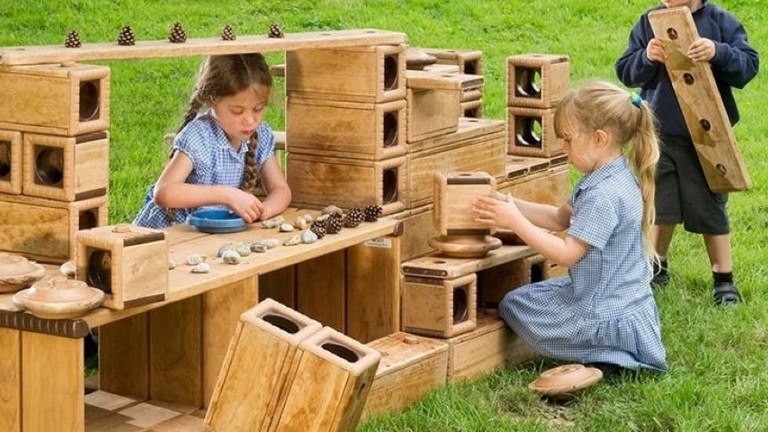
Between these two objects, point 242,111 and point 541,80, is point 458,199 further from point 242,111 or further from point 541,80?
point 541,80

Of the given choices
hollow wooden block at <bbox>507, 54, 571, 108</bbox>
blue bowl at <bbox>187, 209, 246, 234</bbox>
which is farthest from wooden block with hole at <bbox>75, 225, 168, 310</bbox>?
hollow wooden block at <bbox>507, 54, 571, 108</bbox>

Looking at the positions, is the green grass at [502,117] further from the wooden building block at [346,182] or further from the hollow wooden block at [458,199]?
the wooden building block at [346,182]

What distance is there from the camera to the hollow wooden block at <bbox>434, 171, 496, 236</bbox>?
4.87 meters

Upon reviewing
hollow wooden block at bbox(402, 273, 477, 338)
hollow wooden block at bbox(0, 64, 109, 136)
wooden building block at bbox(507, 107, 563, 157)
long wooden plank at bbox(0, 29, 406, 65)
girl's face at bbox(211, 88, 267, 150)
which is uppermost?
long wooden plank at bbox(0, 29, 406, 65)

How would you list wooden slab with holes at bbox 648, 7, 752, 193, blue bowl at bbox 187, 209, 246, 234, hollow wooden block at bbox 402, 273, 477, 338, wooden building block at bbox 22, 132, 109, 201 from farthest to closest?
wooden slab with holes at bbox 648, 7, 752, 193
hollow wooden block at bbox 402, 273, 477, 338
blue bowl at bbox 187, 209, 246, 234
wooden building block at bbox 22, 132, 109, 201

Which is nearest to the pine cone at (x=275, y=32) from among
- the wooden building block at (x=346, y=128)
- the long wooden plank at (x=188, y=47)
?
the long wooden plank at (x=188, y=47)

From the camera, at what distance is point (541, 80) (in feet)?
18.2

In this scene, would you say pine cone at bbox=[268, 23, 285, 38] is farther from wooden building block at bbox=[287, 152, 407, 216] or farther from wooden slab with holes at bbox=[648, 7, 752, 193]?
wooden slab with holes at bbox=[648, 7, 752, 193]

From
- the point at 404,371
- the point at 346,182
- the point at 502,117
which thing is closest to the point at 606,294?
the point at 404,371

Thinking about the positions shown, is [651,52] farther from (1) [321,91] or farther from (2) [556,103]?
(1) [321,91]

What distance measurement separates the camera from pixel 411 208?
504 centimetres

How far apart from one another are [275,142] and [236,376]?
1.44 m

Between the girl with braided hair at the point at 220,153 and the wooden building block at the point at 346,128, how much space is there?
13cm

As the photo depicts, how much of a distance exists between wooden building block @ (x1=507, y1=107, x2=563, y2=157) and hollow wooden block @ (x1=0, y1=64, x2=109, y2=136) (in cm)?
206
